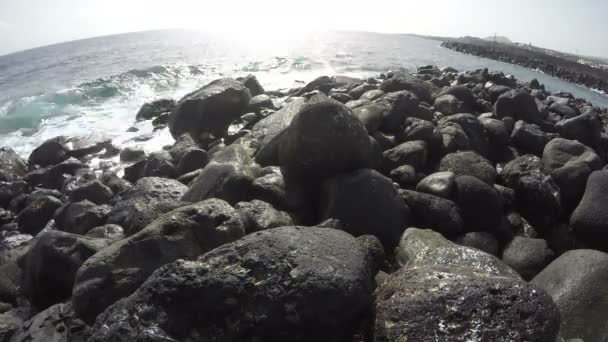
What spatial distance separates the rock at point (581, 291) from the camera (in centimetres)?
333

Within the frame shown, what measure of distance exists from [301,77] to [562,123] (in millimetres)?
14171

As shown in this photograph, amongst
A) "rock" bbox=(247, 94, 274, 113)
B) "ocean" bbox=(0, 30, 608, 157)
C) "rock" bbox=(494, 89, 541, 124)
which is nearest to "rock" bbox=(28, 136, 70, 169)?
"ocean" bbox=(0, 30, 608, 157)

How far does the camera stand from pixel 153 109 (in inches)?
551

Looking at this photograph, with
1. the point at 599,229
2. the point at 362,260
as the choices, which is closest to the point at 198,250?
the point at 362,260

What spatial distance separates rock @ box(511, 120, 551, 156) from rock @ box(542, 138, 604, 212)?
68 centimetres

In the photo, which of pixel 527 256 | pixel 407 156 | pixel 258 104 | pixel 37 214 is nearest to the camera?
pixel 527 256

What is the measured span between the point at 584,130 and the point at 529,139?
1774 mm

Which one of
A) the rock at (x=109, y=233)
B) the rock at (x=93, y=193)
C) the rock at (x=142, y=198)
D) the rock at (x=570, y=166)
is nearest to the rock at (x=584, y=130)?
the rock at (x=570, y=166)

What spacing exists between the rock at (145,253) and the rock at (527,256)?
11.5ft

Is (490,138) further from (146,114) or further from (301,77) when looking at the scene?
(301,77)

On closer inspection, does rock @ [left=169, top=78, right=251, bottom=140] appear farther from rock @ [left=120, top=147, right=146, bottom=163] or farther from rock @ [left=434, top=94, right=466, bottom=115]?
rock @ [left=434, top=94, right=466, bottom=115]

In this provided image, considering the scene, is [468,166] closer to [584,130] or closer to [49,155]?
[584,130]

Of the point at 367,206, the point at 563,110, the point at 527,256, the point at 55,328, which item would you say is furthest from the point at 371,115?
the point at 563,110

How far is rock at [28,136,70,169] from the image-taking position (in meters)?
10.1
